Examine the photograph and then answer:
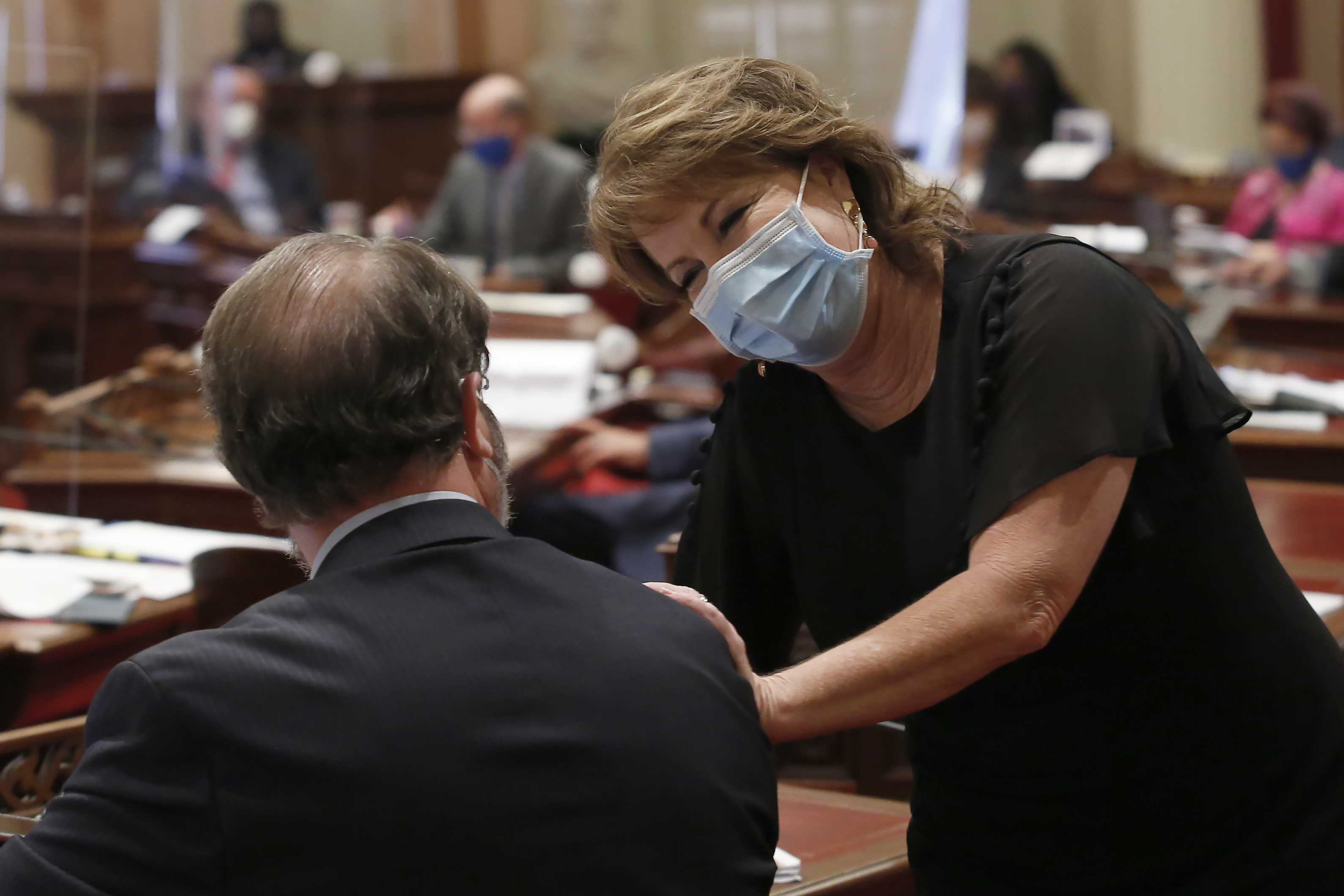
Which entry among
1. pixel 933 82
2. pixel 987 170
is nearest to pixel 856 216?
pixel 987 170

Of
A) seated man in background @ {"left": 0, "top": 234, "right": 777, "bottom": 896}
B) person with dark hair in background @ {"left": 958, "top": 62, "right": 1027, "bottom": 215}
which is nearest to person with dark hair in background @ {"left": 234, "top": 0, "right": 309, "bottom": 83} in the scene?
person with dark hair in background @ {"left": 958, "top": 62, "right": 1027, "bottom": 215}

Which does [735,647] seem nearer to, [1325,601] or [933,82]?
[1325,601]

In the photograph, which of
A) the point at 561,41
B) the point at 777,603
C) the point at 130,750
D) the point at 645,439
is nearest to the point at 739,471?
the point at 777,603

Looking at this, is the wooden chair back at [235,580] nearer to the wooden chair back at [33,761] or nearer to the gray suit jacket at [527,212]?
the wooden chair back at [33,761]

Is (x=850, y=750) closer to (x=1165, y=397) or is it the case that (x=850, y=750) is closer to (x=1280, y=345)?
(x=1165, y=397)

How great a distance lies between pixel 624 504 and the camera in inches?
136

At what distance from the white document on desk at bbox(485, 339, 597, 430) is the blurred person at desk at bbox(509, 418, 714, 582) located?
0.39 feet

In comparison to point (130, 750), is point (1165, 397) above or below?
above

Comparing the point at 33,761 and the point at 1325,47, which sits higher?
the point at 1325,47

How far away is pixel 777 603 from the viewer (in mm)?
1521

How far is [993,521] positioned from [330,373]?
1.89 feet

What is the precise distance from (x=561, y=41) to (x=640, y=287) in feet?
31.9

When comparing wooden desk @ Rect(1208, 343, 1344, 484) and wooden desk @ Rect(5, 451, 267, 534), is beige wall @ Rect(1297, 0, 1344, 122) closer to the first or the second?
wooden desk @ Rect(1208, 343, 1344, 484)

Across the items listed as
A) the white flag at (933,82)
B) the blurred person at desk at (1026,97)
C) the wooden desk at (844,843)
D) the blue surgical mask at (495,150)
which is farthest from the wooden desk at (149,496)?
the white flag at (933,82)
